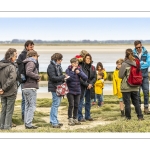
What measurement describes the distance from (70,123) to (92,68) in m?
1.57

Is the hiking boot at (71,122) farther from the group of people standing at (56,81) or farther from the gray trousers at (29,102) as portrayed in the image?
the gray trousers at (29,102)

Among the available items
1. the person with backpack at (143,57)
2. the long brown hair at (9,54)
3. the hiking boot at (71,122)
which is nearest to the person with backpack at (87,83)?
the hiking boot at (71,122)

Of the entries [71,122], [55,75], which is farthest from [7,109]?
[71,122]

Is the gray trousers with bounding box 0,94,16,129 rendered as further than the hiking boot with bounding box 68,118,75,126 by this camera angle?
No

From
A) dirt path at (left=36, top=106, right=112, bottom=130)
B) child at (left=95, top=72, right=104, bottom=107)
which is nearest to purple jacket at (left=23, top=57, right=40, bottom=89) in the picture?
dirt path at (left=36, top=106, right=112, bottom=130)

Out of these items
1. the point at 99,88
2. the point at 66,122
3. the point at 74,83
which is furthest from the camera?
the point at 99,88

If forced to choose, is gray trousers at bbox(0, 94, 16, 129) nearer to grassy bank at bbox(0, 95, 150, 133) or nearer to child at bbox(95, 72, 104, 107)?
grassy bank at bbox(0, 95, 150, 133)

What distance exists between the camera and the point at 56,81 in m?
10.2

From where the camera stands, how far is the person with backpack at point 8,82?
9703mm

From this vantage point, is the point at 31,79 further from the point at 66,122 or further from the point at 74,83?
the point at 66,122

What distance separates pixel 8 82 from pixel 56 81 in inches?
46.2

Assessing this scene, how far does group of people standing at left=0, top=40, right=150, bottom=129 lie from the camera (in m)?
9.81

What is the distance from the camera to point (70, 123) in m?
10.7
